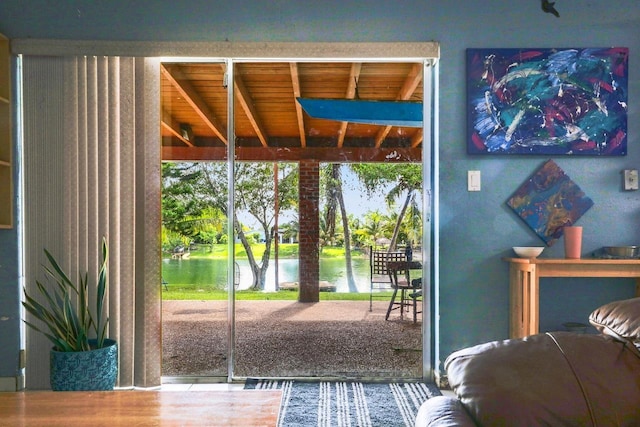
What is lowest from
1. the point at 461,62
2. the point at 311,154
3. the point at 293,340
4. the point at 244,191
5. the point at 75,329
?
the point at 293,340

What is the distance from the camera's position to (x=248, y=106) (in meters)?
3.32

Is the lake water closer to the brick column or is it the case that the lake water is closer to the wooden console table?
the brick column

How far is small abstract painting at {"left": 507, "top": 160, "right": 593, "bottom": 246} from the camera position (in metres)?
3.12

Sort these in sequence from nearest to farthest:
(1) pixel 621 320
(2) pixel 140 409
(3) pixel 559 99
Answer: (1) pixel 621 320 < (2) pixel 140 409 < (3) pixel 559 99

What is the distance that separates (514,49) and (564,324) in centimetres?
167

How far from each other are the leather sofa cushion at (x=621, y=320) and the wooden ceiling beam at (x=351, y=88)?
2223 mm

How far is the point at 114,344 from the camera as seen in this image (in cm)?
296

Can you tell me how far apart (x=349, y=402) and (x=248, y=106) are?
190 centimetres

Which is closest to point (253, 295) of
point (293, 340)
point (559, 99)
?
point (293, 340)

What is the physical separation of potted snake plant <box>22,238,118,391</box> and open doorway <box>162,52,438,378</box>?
430 mm

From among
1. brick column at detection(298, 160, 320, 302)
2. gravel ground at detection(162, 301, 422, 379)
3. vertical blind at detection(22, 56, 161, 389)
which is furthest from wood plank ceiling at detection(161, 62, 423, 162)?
gravel ground at detection(162, 301, 422, 379)

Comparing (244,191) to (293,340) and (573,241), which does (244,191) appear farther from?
(573,241)

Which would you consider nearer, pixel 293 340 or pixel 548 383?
pixel 548 383

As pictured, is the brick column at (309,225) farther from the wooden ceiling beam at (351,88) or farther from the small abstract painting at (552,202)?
the small abstract painting at (552,202)
